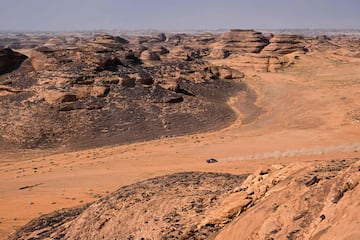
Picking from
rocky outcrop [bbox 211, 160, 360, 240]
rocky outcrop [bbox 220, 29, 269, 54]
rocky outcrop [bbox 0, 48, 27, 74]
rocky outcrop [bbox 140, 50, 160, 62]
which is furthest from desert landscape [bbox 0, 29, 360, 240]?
rocky outcrop [bbox 220, 29, 269, 54]

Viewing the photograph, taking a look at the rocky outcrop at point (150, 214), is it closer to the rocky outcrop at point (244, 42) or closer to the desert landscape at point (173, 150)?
the desert landscape at point (173, 150)

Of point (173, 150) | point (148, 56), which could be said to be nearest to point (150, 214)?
point (173, 150)

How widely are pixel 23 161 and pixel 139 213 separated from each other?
54.3 feet

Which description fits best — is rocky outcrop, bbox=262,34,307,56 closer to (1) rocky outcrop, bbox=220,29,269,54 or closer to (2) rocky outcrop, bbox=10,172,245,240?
(1) rocky outcrop, bbox=220,29,269,54

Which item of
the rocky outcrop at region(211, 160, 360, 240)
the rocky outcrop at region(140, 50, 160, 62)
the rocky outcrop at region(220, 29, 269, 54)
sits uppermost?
the rocky outcrop at region(211, 160, 360, 240)

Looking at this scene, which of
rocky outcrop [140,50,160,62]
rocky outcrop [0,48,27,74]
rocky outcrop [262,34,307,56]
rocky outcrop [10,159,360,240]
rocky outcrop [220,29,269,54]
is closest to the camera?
rocky outcrop [10,159,360,240]

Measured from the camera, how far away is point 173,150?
24.7m

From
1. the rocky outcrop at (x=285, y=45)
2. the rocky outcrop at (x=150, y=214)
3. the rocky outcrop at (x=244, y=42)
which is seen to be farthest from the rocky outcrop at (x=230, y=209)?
the rocky outcrop at (x=244, y=42)

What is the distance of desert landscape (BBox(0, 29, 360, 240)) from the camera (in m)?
8.01

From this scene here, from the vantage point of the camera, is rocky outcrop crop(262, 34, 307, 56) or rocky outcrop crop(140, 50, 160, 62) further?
rocky outcrop crop(262, 34, 307, 56)

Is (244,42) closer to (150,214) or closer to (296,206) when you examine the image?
(150,214)

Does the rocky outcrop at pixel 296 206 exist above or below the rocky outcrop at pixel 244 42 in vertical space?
above

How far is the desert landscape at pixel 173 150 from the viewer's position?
315 inches

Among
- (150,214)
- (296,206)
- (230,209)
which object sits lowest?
(150,214)
